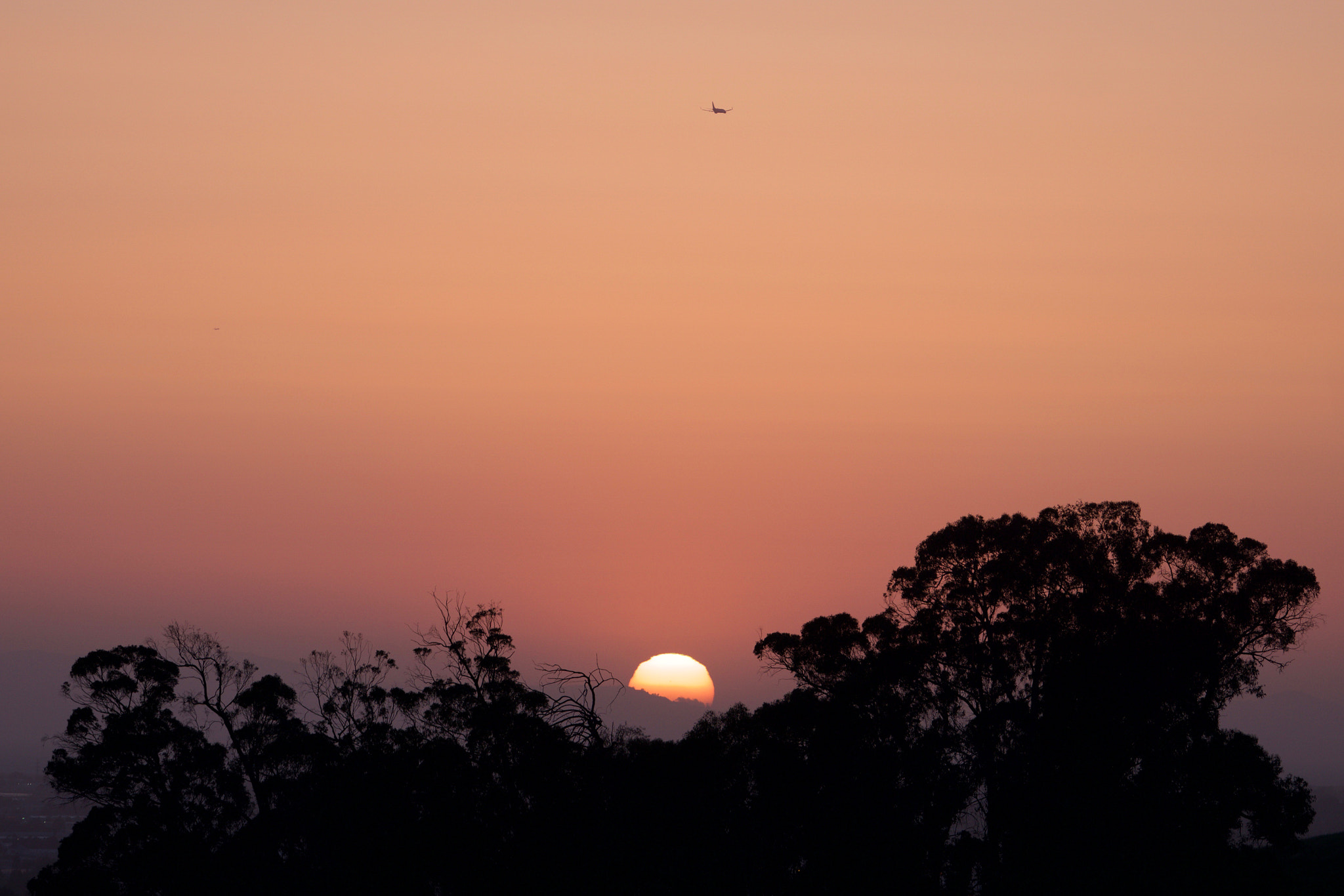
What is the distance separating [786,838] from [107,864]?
26211 mm

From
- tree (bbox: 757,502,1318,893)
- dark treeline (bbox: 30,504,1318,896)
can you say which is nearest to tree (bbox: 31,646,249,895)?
dark treeline (bbox: 30,504,1318,896)

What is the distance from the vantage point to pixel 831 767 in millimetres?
49125

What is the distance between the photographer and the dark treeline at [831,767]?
147 ft

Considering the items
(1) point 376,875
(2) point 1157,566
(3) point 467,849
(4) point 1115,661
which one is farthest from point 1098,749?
(1) point 376,875

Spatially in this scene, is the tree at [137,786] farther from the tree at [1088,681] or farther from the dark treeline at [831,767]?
the tree at [1088,681]

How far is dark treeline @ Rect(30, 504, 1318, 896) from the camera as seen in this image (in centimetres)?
4469

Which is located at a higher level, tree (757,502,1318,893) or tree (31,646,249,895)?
tree (757,502,1318,893)

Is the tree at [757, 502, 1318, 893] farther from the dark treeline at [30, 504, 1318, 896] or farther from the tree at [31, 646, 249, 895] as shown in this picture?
the tree at [31, 646, 249, 895]

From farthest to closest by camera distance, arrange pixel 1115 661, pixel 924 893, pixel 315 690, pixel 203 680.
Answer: pixel 315 690
pixel 203 680
pixel 1115 661
pixel 924 893

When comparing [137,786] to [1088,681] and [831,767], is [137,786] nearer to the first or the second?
[831,767]

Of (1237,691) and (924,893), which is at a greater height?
(1237,691)

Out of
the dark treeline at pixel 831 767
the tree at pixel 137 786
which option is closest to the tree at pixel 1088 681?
the dark treeline at pixel 831 767

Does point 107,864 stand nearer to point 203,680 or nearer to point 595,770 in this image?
point 203,680

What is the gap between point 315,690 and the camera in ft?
185
